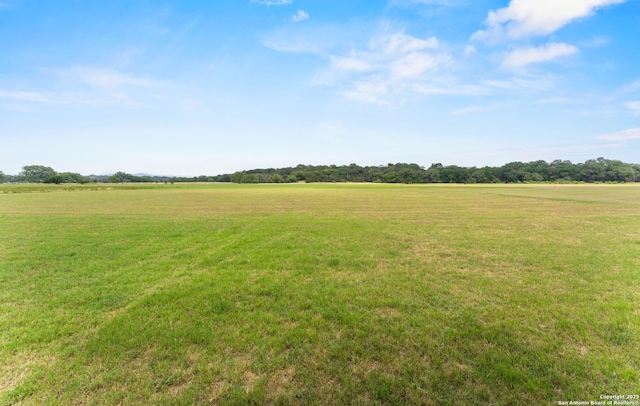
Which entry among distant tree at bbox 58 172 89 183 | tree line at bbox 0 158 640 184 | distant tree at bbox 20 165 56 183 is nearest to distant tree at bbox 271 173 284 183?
tree line at bbox 0 158 640 184

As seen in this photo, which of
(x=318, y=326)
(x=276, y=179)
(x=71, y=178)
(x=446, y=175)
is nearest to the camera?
(x=318, y=326)

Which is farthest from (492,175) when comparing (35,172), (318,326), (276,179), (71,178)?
(35,172)

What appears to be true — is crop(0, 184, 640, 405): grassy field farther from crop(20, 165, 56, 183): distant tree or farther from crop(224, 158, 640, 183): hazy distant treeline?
crop(20, 165, 56, 183): distant tree

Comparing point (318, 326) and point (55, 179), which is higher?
point (55, 179)

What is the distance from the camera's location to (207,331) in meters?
4.73

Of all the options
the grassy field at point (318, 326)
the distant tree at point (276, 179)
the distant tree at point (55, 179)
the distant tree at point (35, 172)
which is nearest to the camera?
the grassy field at point (318, 326)

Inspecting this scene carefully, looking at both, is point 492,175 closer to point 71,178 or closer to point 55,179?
point 55,179

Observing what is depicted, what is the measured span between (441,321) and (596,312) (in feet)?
11.4

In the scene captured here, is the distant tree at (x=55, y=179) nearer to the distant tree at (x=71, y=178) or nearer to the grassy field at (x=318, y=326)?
the distant tree at (x=71, y=178)

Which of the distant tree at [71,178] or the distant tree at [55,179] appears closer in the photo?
the distant tree at [55,179]

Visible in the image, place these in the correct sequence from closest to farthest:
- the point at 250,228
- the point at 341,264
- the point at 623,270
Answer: the point at 623,270 → the point at 341,264 → the point at 250,228

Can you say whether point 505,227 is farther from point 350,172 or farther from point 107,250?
point 350,172

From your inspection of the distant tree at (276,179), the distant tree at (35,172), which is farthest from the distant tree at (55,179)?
the distant tree at (276,179)

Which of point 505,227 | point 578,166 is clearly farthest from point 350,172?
point 505,227
